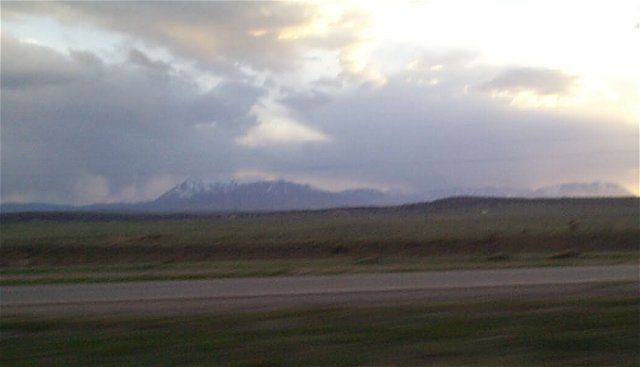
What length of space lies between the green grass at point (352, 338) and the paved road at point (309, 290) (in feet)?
6.79

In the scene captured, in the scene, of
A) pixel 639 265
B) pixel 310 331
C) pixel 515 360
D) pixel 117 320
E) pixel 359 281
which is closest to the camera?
pixel 515 360

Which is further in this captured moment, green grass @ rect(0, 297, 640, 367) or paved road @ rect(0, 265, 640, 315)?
paved road @ rect(0, 265, 640, 315)

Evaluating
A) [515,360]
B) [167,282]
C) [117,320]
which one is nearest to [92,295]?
[167,282]

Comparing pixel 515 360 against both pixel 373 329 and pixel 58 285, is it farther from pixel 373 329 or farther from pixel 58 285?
pixel 58 285

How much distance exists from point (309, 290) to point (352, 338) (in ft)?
28.8

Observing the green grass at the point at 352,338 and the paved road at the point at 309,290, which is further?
the paved road at the point at 309,290

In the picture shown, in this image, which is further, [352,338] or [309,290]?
[309,290]

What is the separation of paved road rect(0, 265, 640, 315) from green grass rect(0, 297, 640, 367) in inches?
81.5

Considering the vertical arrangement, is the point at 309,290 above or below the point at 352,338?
above

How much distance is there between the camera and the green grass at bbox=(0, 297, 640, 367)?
12.4 meters

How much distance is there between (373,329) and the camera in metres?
14.9

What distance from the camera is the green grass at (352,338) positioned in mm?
12391

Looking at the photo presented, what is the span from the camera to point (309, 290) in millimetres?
22734

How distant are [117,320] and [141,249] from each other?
29.4 m
